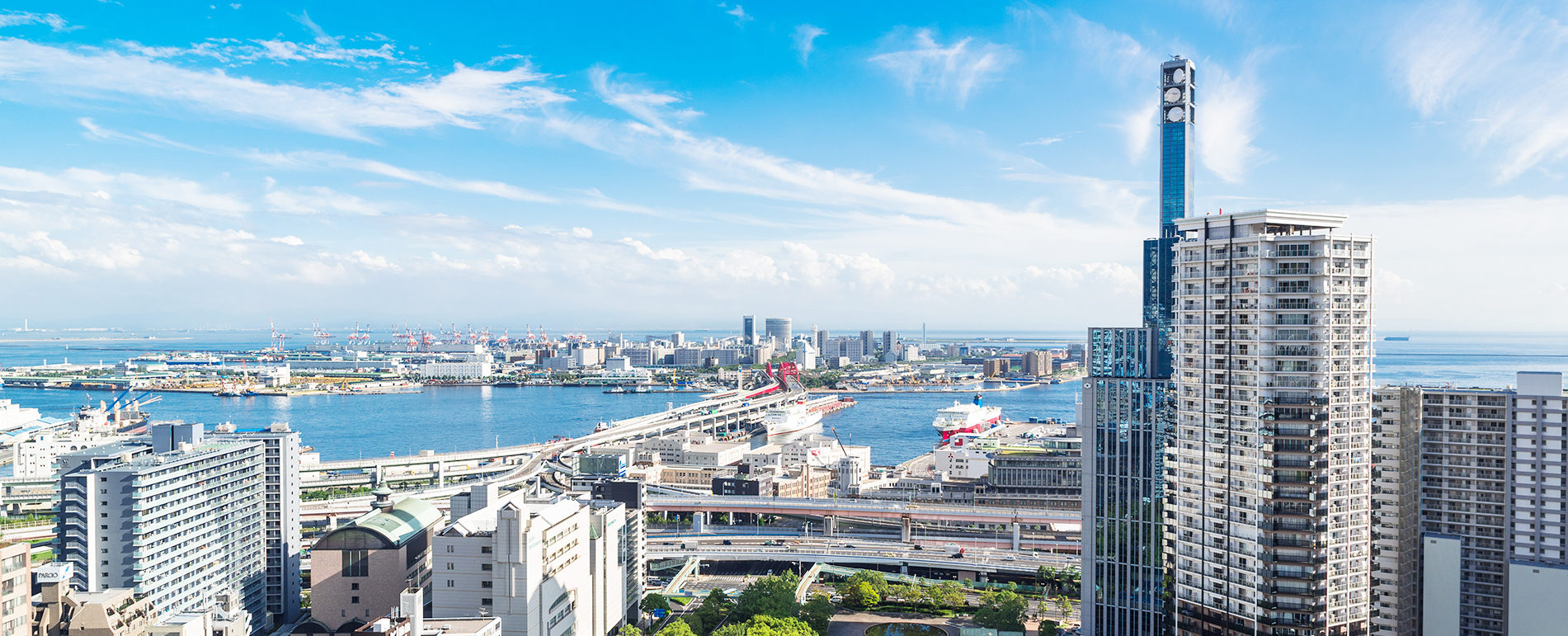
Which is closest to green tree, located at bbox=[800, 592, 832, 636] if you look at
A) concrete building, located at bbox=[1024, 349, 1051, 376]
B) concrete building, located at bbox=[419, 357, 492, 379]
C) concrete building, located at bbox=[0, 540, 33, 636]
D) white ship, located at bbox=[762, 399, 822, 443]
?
concrete building, located at bbox=[0, 540, 33, 636]

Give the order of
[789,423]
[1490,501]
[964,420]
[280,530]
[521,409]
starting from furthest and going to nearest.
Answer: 1. [521,409]
2. [789,423]
3. [964,420]
4. [280,530]
5. [1490,501]

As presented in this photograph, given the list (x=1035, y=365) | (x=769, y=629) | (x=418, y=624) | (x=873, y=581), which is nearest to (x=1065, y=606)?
(x=873, y=581)

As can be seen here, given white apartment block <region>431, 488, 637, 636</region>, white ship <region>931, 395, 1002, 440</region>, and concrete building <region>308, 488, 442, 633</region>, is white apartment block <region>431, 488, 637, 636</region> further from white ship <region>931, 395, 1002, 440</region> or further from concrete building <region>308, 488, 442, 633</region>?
white ship <region>931, 395, 1002, 440</region>

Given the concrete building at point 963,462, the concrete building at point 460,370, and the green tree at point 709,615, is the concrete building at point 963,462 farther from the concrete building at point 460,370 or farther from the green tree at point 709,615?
the concrete building at point 460,370

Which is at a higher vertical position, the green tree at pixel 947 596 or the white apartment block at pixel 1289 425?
the white apartment block at pixel 1289 425

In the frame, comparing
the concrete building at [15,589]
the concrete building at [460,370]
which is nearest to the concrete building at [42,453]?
the concrete building at [15,589]

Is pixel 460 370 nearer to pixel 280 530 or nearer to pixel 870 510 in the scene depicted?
pixel 870 510

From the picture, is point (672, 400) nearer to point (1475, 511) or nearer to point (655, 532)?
point (655, 532)
